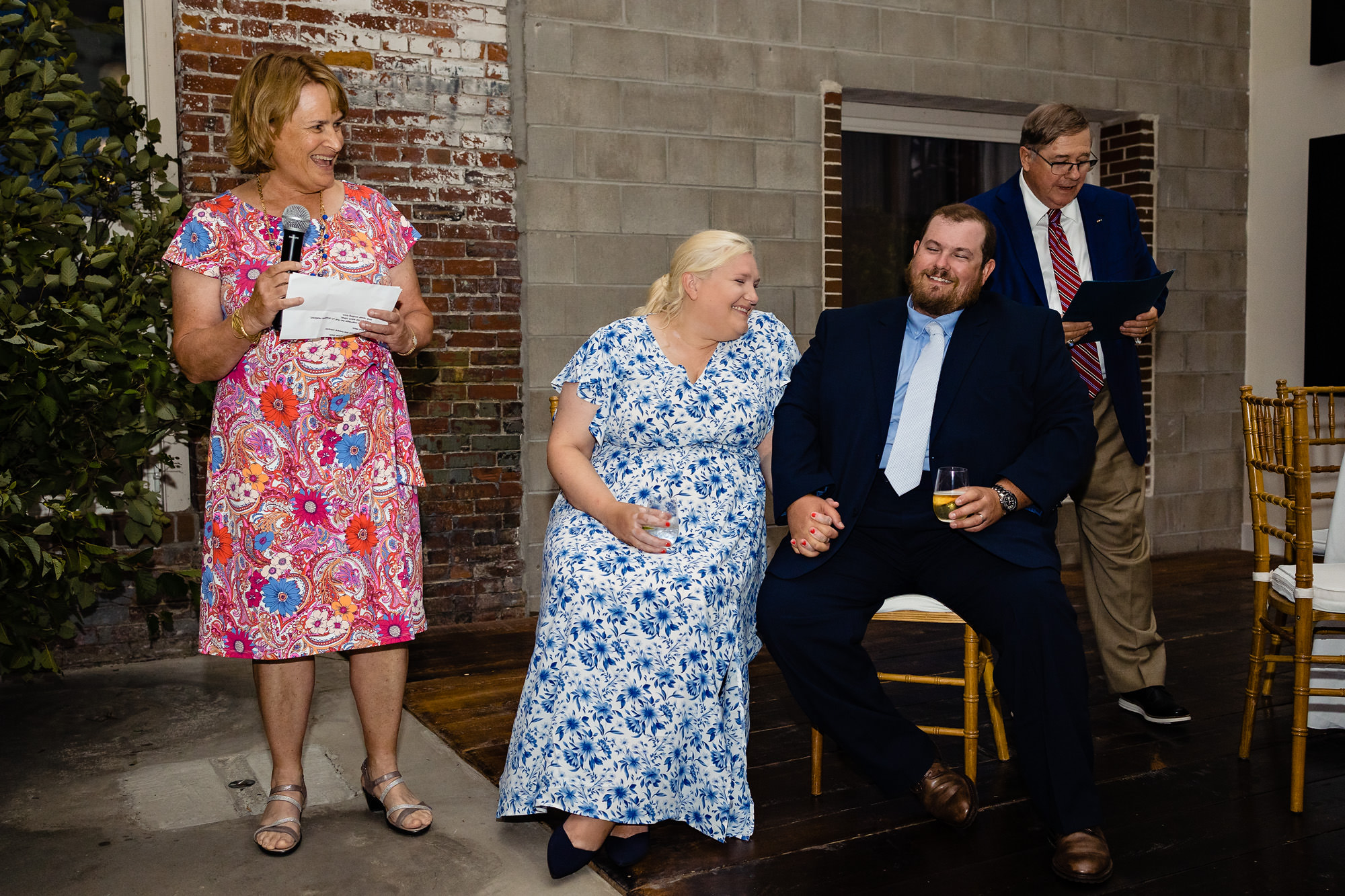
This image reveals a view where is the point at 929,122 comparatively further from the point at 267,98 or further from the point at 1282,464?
the point at 267,98

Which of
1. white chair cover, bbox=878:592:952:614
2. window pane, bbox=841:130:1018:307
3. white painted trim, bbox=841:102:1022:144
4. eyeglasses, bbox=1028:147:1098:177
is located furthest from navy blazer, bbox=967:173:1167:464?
white painted trim, bbox=841:102:1022:144

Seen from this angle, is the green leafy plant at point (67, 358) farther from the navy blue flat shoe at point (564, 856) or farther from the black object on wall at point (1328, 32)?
the black object on wall at point (1328, 32)

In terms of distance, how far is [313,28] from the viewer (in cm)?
424

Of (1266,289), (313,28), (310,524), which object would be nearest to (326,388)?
(310,524)

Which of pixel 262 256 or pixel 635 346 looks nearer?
pixel 262 256

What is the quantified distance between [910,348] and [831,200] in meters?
2.56

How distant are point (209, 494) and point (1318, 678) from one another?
3.00 m

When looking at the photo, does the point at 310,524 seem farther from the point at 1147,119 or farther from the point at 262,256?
the point at 1147,119

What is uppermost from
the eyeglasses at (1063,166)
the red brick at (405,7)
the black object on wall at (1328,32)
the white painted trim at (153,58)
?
the black object on wall at (1328,32)

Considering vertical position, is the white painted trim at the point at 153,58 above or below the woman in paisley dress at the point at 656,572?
above

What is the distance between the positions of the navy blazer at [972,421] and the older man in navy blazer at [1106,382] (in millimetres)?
535

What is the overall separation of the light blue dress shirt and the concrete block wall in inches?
84.3

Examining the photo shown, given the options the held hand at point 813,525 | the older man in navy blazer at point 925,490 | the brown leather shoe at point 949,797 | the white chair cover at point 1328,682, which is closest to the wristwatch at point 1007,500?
the older man in navy blazer at point 925,490

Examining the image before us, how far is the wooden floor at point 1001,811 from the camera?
7.75 feet
